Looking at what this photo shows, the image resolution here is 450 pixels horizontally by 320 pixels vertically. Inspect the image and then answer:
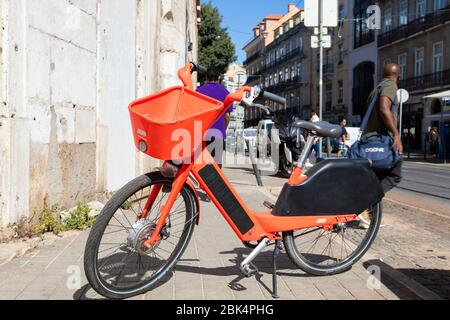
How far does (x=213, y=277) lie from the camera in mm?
3818

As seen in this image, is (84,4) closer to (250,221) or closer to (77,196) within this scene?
(77,196)

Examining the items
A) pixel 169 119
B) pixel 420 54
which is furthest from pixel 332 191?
pixel 420 54

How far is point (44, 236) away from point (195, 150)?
2422 mm

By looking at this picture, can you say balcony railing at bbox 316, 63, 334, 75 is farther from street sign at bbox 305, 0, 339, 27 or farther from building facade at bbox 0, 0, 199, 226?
building facade at bbox 0, 0, 199, 226

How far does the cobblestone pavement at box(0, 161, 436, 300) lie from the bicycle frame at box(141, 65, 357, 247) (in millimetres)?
400

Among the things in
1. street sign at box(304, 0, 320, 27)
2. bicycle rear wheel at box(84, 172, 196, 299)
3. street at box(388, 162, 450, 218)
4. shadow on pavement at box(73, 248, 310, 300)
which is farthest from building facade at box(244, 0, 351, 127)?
bicycle rear wheel at box(84, 172, 196, 299)

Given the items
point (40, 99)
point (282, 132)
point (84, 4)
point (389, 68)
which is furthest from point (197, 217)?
point (282, 132)

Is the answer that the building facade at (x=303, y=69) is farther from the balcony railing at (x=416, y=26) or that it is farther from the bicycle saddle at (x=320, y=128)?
the bicycle saddle at (x=320, y=128)

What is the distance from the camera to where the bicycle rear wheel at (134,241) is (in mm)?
3053

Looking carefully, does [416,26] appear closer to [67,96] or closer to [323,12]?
[323,12]

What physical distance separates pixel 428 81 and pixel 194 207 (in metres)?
32.9

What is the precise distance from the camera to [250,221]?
354 centimetres

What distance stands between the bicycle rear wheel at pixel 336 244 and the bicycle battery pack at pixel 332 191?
8.2 inches

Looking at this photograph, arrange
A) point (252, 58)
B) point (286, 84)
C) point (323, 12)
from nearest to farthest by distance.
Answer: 1. point (323, 12)
2. point (286, 84)
3. point (252, 58)
